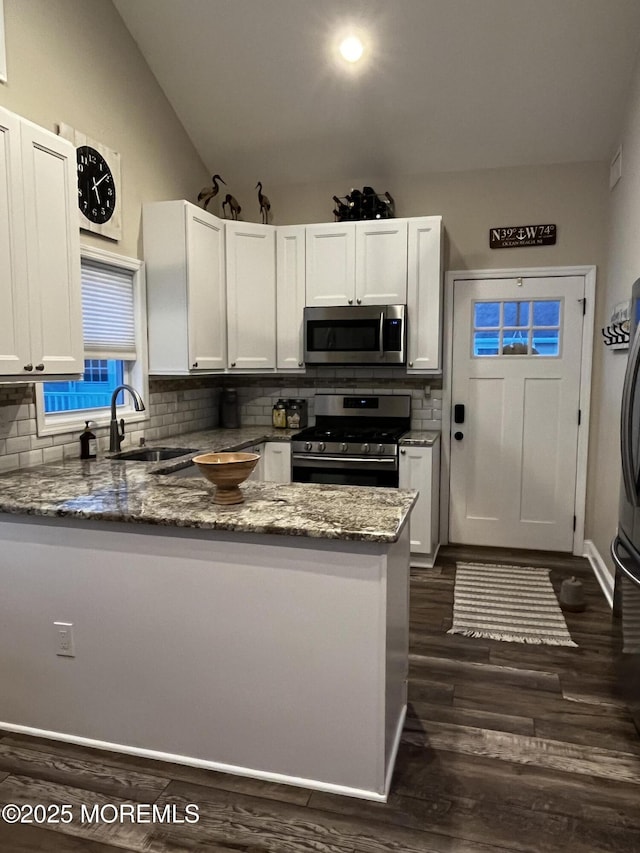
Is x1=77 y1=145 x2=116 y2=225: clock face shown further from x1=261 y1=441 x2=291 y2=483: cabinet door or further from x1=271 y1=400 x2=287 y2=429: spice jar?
x1=271 y1=400 x2=287 y2=429: spice jar

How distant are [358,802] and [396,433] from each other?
264 cm

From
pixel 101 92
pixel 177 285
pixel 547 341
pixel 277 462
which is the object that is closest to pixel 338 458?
pixel 277 462

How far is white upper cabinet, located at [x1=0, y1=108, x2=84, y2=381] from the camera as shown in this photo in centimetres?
229

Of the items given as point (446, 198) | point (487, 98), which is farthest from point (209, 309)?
point (487, 98)

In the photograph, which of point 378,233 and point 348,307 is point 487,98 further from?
point 348,307

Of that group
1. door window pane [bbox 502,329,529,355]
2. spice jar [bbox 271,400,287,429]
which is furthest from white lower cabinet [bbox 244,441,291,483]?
door window pane [bbox 502,329,529,355]

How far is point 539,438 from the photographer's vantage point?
4.45 m

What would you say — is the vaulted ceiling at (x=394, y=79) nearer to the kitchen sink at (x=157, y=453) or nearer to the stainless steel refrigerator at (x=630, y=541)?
the stainless steel refrigerator at (x=630, y=541)

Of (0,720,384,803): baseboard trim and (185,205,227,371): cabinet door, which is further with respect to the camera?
(185,205,227,371): cabinet door

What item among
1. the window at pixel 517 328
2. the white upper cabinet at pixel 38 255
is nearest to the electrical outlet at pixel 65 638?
the white upper cabinet at pixel 38 255

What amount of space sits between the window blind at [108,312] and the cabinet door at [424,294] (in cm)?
189

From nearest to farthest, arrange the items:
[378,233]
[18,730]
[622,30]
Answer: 1. [18,730]
2. [622,30]
3. [378,233]

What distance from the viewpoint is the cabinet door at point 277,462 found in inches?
166

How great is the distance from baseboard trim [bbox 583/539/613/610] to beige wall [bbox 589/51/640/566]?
0.24ft
